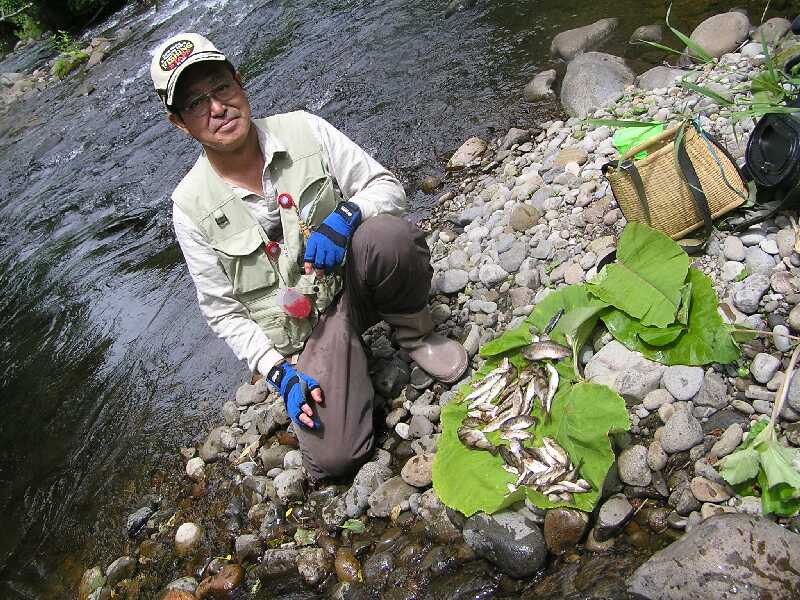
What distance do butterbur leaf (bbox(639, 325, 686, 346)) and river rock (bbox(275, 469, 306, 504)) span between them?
84.2 inches

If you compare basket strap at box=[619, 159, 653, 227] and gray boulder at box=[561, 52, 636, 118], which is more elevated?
basket strap at box=[619, 159, 653, 227]

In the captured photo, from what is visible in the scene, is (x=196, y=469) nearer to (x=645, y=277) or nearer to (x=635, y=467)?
(x=635, y=467)

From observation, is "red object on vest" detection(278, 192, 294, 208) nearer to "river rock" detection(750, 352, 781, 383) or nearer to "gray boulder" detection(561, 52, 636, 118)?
"river rock" detection(750, 352, 781, 383)

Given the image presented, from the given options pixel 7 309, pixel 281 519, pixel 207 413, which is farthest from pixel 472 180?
pixel 7 309

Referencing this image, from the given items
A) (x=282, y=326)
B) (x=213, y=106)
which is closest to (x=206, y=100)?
(x=213, y=106)

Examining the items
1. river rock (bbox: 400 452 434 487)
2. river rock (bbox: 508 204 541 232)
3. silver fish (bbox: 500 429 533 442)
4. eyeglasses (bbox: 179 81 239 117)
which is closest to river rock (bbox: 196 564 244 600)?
river rock (bbox: 400 452 434 487)

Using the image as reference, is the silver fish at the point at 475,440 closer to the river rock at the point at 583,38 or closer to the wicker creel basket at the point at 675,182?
the wicker creel basket at the point at 675,182

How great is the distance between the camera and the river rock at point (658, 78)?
558cm

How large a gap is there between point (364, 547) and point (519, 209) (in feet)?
8.89

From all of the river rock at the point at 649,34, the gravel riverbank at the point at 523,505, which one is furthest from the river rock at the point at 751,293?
the river rock at the point at 649,34

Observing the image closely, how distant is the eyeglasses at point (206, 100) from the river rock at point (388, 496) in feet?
7.39

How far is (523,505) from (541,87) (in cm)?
509

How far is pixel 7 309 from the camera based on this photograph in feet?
25.5

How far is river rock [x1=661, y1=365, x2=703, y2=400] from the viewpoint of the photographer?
115 inches
